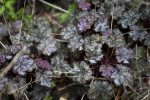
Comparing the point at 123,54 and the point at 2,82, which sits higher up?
the point at 123,54

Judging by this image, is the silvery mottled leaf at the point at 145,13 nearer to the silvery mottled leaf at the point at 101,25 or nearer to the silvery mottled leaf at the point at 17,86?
the silvery mottled leaf at the point at 101,25

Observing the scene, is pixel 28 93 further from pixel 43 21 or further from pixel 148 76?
pixel 148 76

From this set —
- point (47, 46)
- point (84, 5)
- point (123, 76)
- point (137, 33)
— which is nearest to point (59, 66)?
point (47, 46)

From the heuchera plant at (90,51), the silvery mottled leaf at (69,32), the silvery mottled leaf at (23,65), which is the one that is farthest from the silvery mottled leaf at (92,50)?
the silvery mottled leaf at (23,65)

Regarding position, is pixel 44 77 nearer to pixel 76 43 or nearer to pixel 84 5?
pixel 76 43

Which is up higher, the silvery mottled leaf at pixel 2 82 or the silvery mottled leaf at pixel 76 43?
the silvery mottled leaf at pixel 76 43

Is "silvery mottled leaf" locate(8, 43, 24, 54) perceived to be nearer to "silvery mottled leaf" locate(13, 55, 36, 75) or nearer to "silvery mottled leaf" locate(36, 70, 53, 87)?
"silvery mottled leaf" locate(13, 55, 36, 75)
